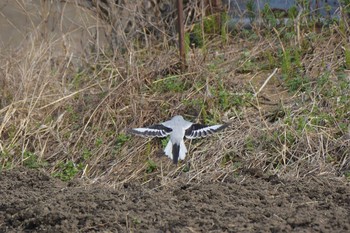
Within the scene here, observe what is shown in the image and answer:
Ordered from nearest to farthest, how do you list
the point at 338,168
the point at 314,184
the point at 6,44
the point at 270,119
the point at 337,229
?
1. the point at 337,229
2. the point at 314,184
3. the point at 338,168
4. the point at 270,119
5. the point at 6,44

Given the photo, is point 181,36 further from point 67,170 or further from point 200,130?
point 67,170

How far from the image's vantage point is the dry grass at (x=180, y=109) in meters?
6.64

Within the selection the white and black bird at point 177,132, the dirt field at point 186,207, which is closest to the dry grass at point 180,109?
the white and black bird at point 177,132

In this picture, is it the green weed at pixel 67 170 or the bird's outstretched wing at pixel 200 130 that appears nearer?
the bird's outstretched wing at pixel 200 130

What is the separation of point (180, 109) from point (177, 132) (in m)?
0.70

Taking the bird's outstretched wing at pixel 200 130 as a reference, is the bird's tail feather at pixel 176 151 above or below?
below

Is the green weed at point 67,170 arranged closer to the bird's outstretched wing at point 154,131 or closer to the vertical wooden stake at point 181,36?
the bird's outstretched wing at point 154,131

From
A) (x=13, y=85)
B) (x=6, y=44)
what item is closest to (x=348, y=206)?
(x=13, y=85)

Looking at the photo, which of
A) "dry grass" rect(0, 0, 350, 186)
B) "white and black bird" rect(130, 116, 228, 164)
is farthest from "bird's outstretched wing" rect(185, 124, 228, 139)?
"dry grass" rect(0, 0, 350, 186)

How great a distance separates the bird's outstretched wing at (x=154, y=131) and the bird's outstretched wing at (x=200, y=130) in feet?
0.48

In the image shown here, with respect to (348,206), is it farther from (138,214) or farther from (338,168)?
(138,214)

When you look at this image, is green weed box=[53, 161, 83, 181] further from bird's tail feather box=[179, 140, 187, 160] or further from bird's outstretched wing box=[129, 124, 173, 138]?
bird's tail feather box=[179, 140, 187, 160]

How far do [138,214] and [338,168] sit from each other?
1.66 metres

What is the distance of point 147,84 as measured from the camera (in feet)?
25.6
